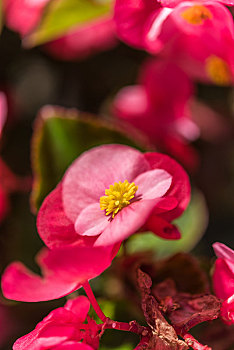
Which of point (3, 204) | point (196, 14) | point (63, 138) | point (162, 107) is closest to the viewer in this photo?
point (196, 14)

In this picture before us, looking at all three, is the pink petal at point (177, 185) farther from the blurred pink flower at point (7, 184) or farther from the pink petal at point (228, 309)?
the blurred pink flower at point (7, 184)

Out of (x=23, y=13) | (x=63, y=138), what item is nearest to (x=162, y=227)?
(x=63, y=138)

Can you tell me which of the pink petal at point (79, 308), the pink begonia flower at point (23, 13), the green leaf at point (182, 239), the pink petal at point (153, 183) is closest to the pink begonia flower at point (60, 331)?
the pink petal at point (79, 308)

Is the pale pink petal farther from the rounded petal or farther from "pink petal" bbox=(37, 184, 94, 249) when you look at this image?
the rounded petal

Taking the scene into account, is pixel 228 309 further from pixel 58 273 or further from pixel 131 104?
pixel 131 104

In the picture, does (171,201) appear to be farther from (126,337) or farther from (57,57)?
(57,57)

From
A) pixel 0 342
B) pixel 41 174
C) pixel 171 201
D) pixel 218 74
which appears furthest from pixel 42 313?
pixel 218 74
